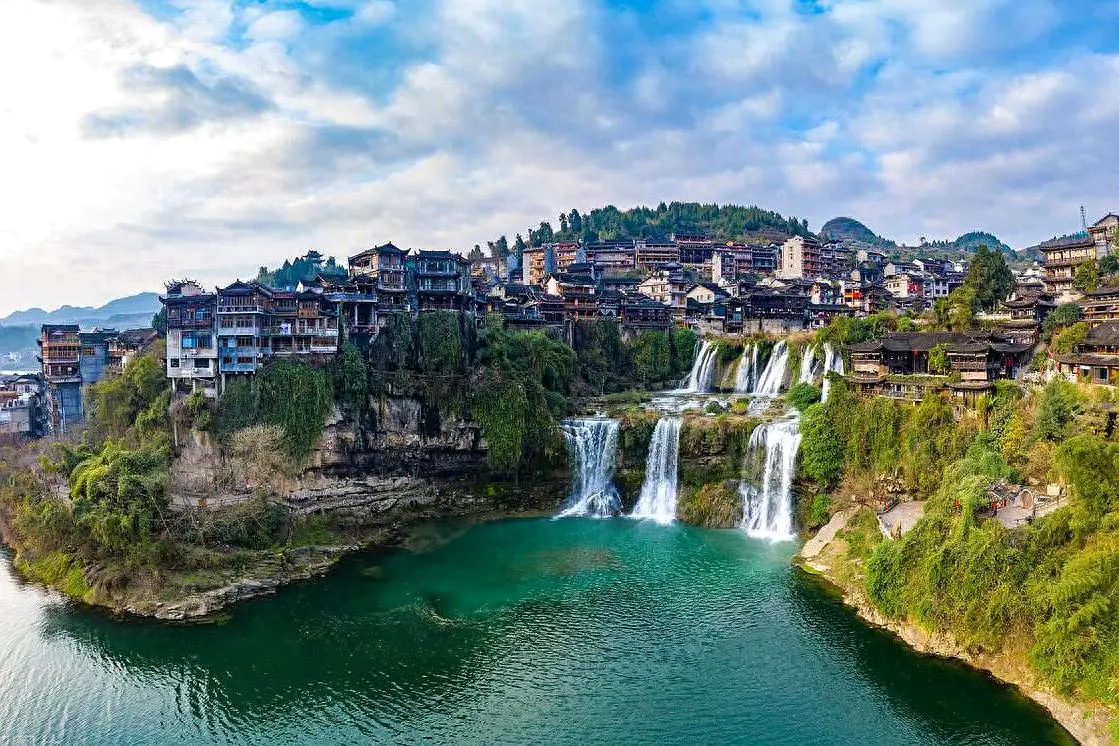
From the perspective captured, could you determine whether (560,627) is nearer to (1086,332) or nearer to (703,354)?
(1086,332)

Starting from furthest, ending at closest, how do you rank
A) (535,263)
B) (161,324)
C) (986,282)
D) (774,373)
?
(535,263) → (161,324) → (774,373) → (986,282)

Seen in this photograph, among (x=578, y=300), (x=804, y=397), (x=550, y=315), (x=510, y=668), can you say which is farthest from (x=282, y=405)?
(x=578, y=300)

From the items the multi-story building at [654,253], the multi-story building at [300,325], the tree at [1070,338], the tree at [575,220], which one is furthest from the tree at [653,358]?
the tree at [575,220]

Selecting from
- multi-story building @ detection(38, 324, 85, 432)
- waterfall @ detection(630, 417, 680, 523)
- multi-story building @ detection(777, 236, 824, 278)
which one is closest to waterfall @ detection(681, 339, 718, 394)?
waterfall @ detection(630, 417, 680, 523)

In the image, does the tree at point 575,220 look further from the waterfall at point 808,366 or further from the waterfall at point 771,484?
the waterfall at point 771,484

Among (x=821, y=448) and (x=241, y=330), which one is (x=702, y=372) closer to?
(x=821, y=448)

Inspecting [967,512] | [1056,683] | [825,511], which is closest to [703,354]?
[825,511]
